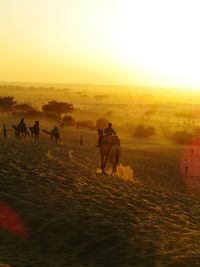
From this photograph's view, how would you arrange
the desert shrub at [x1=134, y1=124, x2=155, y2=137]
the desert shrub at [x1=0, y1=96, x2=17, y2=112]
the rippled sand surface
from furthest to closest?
the desert shrub at [x1=0, y1=96, x2=17, y2=112] → the desert shrub at [x1=134, y1=124, x2=155, y2=137] → the rippled sand surface

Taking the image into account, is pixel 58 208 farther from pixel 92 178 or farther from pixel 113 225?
pixel 92 178

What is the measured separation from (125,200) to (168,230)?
10.4ft

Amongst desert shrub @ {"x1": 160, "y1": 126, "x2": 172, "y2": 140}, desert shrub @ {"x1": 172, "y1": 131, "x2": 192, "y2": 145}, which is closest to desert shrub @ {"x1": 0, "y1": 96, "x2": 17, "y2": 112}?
desert shrub @ {"x1": 160, "y1": 126, "x2": 172, "y2": 140}

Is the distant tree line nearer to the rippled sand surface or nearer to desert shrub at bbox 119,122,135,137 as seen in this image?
desert shrub at bbox 119,122,135,137

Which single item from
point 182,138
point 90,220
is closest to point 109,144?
point 90,220

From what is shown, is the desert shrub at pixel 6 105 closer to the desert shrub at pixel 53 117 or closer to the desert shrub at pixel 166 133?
the desert shrub at pixel 53 117

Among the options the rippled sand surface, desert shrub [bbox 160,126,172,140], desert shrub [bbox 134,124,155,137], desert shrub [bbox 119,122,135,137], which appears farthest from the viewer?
desert shrub [bbox 119,122,135,137]

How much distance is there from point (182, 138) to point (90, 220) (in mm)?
39242

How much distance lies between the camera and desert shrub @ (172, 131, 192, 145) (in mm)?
49612

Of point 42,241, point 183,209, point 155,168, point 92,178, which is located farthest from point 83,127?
point 42,241

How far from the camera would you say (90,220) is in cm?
1244

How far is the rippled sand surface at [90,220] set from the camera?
10078 mm

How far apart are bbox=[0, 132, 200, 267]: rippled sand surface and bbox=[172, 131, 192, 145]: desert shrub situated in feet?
100

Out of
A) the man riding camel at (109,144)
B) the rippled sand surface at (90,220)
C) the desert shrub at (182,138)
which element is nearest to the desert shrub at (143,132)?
the desert shrub at (182,138)
